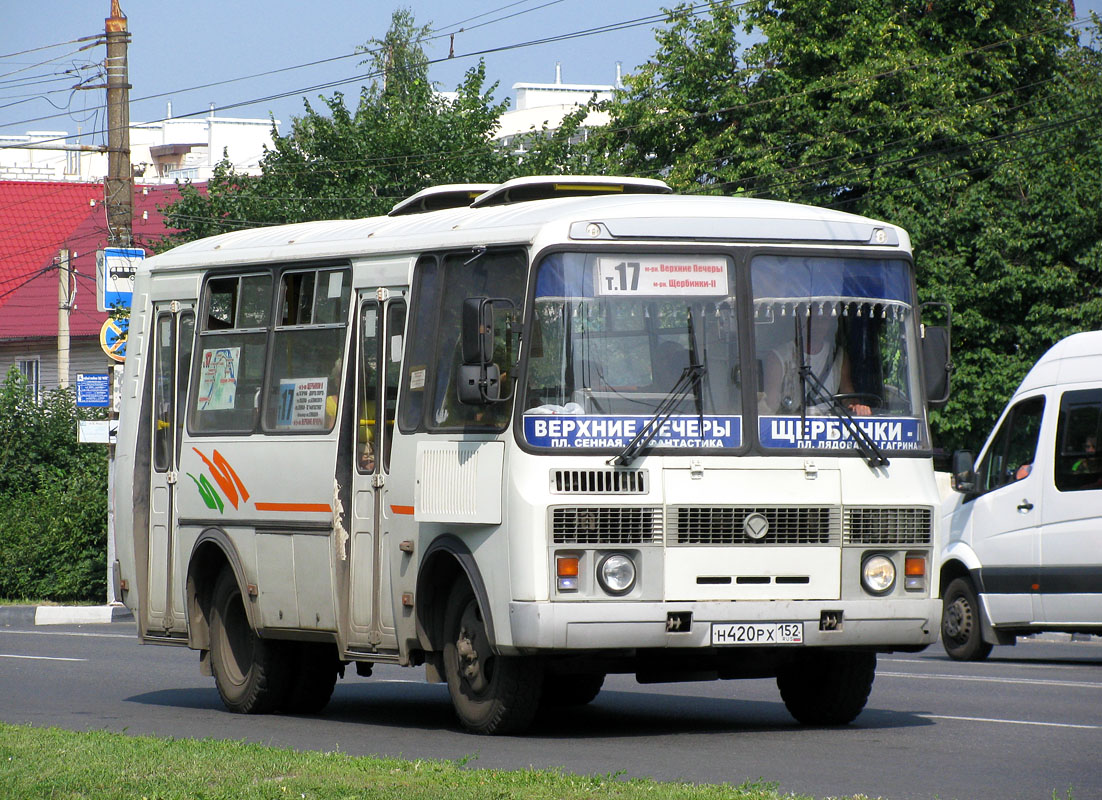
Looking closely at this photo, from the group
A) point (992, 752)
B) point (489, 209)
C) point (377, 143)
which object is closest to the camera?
point (992, 752)

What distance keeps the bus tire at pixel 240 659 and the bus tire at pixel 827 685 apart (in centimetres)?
334

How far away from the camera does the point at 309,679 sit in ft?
40.6

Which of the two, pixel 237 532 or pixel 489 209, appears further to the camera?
pixel 237 532

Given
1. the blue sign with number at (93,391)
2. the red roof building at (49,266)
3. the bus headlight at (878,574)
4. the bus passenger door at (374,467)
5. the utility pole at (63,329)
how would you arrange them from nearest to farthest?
the bus headlight at (878,574) < the bus passenger door at (374,467) < the blue sign with number at (93,391) < the utility pole at (63,329) < the red roof building at (49,266)

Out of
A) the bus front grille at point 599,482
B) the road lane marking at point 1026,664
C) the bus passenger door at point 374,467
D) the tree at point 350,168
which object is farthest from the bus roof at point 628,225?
the tree at point 350,168

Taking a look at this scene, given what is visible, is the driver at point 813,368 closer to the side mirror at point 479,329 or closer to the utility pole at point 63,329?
the side mirror at point 479,329

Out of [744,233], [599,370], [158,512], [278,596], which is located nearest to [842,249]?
[744,233]

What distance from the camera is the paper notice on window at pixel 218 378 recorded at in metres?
12.4

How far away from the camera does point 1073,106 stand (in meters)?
31.1

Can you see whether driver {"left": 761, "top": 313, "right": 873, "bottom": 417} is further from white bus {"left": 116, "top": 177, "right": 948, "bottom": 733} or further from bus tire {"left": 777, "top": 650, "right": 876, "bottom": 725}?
bus tire {"left": 777, "top": 650, "right": 876, "bottom": 725}

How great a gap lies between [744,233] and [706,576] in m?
1.89

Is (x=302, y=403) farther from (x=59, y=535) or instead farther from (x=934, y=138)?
(x=934, y=138)

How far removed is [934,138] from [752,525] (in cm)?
2630

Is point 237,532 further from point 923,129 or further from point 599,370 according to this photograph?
point 923,129
